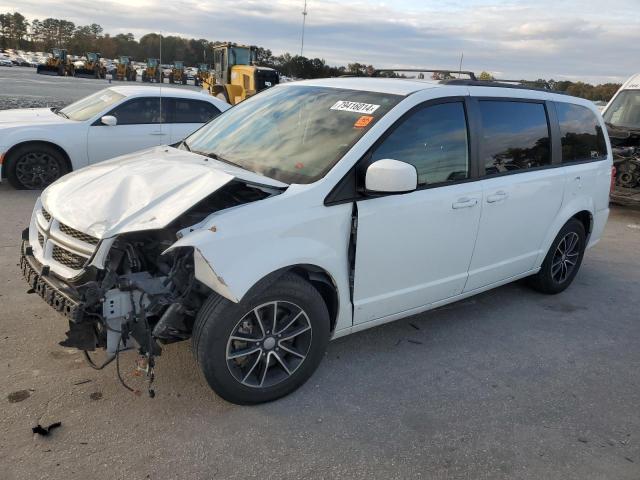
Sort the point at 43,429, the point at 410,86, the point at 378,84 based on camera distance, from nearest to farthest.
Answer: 1. the point at 43,429
2. the point at 410,86
3. the point at 378,84

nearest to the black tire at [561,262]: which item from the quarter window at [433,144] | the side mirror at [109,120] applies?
the quarter window at [433,144]

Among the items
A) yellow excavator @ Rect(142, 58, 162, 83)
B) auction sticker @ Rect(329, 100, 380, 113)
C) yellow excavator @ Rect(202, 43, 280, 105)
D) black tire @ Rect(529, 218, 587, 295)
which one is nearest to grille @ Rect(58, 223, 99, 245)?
auction sticker @ Rect(329, 100, 380, 113)

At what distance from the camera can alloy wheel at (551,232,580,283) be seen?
5144mm

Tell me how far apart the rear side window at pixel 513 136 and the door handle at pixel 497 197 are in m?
0.17

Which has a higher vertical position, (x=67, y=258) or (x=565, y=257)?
(x=67, y=258)

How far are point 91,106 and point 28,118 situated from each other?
91 centimetres

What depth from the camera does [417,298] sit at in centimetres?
382

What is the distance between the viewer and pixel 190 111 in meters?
8.77

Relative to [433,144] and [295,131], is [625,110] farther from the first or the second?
[295,131]

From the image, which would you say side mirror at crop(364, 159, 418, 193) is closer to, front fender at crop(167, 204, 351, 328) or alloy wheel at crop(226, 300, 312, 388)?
front fender at crop(167, 204, 351, 328)

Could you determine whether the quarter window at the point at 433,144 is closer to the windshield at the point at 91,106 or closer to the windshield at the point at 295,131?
the windshield at the point at 295,131

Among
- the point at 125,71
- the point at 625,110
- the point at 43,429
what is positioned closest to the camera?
the point at 43,429

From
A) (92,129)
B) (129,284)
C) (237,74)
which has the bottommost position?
(129,284)

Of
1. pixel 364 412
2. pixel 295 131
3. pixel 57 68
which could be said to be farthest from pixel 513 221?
pixel 57 68
